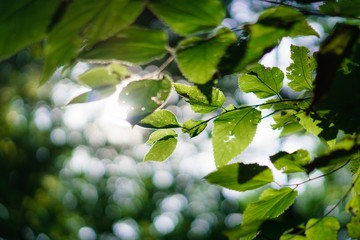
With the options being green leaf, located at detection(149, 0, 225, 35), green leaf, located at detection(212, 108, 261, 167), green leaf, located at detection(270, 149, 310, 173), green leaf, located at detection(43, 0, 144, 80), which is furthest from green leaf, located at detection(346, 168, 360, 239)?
green leaf, located at detection(43, 0, 144, 80)

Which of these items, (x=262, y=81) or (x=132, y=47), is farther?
(x=262, y=81)

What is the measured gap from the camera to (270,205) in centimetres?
67

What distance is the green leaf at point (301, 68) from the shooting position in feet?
2.49

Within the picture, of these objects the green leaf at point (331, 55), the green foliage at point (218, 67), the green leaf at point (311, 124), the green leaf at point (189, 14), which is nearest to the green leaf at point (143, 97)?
the green foliage at point (218, 67)

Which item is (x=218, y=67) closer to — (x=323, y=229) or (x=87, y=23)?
(x=87, y=23)

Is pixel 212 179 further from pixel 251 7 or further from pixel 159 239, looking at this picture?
pixel 159 239

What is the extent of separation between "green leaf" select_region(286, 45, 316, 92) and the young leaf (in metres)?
0.42

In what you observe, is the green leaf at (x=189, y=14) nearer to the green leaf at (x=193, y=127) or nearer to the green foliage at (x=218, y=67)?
the green foliage at (x=218, y=67)

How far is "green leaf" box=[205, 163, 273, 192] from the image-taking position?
56cm

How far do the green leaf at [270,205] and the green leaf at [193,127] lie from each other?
7.8 inches

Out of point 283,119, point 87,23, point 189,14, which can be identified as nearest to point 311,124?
point 283,119

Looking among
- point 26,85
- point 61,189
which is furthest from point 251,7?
point 61,189

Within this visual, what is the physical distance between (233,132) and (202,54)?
269 millimetres

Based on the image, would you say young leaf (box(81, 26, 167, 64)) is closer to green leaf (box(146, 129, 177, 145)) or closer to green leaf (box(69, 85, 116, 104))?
green leaf (box(69, 85, 116, 104))
